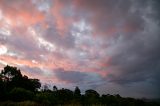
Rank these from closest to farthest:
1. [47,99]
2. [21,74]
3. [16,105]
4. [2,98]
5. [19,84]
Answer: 1. [16,105]
2. [47,99]
3. [2,98]
4. [19,84]
5. [21,74]

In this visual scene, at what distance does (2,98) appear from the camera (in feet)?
146

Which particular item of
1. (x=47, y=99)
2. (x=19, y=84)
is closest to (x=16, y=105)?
(x=47, y=99)

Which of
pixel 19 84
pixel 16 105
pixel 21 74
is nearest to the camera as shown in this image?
pixel 16 105

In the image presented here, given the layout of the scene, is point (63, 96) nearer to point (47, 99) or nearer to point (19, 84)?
point (47, 99)

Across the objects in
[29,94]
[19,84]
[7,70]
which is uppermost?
[7,70]

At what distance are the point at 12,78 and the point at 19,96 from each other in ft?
82.9

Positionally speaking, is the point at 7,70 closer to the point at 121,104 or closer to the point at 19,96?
the point at 19,96

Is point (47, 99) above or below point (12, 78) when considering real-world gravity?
below

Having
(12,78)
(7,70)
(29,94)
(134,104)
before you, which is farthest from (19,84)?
(134,104)

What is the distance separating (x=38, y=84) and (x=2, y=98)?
102ft

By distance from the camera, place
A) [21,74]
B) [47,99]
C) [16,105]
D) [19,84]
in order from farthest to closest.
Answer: [21,74] < [19,84] < [47,99] < [16,105]

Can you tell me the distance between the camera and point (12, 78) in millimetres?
69062

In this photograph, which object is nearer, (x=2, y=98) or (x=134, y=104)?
(x=134, y=104)

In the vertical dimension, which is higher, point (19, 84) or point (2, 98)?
point (19, 84)
